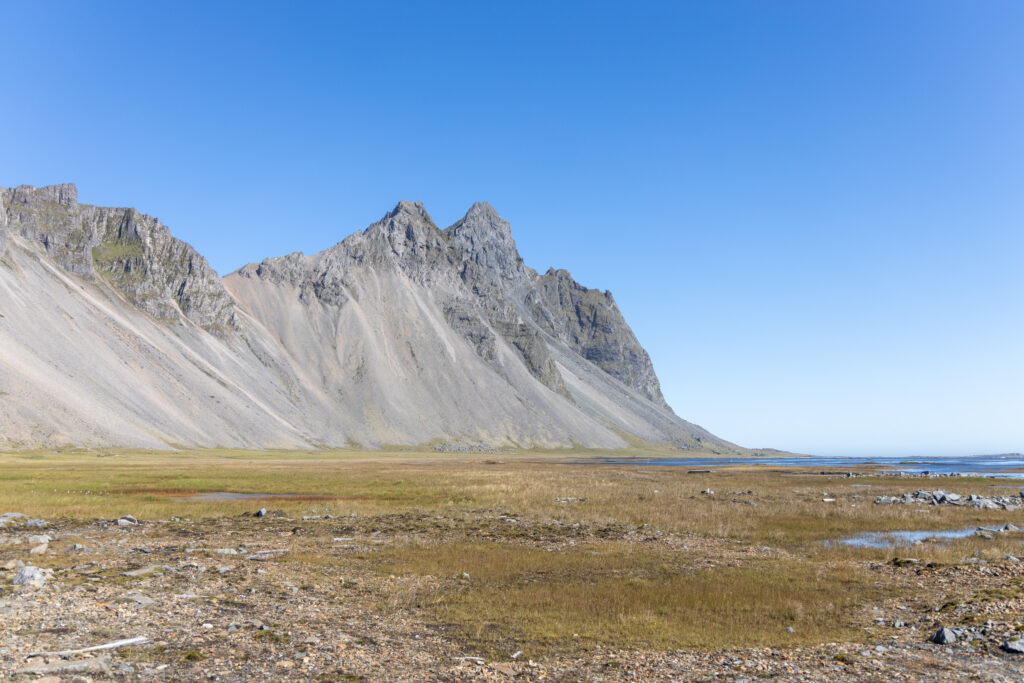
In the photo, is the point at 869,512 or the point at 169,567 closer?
the point at 169,567

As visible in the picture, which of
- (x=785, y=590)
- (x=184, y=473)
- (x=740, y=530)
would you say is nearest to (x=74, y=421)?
(x=184, y=473)

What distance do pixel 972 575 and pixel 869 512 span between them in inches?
960

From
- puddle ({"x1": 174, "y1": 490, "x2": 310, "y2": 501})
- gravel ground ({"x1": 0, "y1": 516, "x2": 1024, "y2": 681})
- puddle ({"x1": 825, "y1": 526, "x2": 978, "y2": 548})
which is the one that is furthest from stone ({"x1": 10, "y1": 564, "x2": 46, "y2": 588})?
puddle ({"x1": 825, "y1": 526, "x2": 978, "y2": 548})

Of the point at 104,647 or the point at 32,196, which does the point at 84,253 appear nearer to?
the point at 32,196

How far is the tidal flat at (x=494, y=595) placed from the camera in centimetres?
1449

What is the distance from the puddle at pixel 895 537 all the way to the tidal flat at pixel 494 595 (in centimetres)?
118

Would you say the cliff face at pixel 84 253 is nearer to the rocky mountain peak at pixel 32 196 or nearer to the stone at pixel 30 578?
the rocky mountain peak at pixel 32 196

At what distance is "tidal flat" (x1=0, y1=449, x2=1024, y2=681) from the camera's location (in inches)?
571

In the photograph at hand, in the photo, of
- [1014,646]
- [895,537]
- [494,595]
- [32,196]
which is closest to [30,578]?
[494,595]

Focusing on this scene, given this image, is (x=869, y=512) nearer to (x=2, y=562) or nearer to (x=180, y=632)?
(x=180, y=632)

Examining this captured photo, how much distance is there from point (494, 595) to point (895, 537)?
2617cm

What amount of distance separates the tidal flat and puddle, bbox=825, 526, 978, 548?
1183 millimetres

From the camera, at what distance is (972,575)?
971 inches

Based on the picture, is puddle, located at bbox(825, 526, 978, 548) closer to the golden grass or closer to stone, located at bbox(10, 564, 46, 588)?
the golden grass
